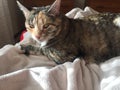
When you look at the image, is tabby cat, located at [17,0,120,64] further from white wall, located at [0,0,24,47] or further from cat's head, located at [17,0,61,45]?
white wall, located at [0,0,24,47]

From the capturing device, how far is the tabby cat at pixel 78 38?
3.60 feet

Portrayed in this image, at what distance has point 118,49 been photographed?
1117mm

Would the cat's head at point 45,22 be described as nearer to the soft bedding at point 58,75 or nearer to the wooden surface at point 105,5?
the soft bedding at point 58,75

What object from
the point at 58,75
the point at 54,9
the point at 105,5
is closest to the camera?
the point at 58,75

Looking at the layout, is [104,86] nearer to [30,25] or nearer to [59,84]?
[59,84]

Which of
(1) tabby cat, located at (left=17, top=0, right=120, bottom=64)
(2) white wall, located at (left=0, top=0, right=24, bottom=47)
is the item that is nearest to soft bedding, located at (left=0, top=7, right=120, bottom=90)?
(1) tabby cat, located at (left=17, top=0, right=120, bottom=64)

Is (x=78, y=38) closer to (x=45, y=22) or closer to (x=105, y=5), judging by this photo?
(x=45, y=22)

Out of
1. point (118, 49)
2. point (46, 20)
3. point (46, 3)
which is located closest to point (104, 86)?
point (118, 49)

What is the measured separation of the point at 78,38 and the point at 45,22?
0.19m

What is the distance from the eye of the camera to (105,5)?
1740 mm

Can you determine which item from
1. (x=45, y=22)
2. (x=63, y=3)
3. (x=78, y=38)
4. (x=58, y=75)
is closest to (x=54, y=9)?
(x=45, y=22)

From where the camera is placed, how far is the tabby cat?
1.10m

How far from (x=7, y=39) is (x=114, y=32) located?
0.93 metres

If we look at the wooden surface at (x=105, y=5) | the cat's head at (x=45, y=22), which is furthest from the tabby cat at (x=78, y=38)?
the wooden surface at (x=105, y=5)
